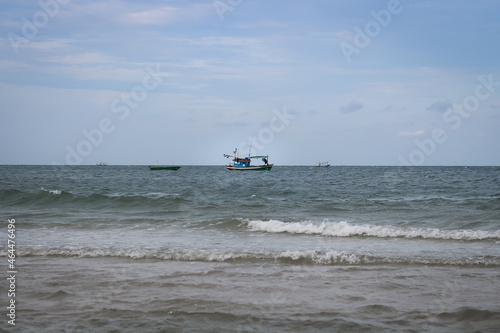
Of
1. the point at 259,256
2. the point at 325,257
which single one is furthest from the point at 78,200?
the point at 325,257

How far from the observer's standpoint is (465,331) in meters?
6.11

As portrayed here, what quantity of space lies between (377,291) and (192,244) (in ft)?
22.3

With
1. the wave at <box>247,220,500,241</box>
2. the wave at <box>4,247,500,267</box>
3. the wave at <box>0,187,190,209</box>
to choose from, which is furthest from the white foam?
the wave at <box>0,187,190,209</box>

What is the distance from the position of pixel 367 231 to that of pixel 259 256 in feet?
19.2

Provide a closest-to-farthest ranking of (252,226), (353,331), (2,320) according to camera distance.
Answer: (353,331) < (2,320) < (252,226)

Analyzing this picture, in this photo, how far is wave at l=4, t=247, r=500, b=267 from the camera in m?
10.7

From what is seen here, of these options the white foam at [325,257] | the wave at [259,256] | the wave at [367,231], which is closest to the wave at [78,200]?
the wave at [367,231]

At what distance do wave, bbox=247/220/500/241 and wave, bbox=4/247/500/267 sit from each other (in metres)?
3.66

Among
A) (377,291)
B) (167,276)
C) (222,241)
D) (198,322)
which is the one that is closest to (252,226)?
(222,241)

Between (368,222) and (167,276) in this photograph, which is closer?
(167,276)

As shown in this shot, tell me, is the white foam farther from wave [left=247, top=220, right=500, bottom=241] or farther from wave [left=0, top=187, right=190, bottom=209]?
wave [left=0, top=187, right=190, bottom=209]

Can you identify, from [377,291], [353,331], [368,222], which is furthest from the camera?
[368,222]

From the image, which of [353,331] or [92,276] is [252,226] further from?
[353,331]

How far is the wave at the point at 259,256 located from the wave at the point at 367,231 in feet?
12.0
